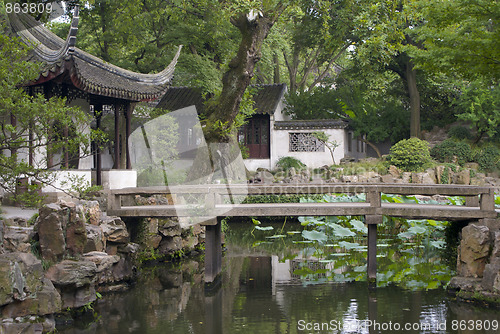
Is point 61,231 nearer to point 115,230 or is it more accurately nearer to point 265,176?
point 115,230

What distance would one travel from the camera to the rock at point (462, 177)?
21.8 metres

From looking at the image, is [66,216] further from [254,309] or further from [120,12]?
[120,12]

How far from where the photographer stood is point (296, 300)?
9.91 meters

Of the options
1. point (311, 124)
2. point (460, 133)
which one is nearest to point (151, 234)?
point (311, 124)

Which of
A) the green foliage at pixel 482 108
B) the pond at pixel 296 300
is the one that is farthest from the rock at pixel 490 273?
the green foliage at pixel 482 108

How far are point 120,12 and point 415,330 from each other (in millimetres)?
15117

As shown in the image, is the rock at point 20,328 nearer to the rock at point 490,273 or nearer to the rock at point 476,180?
the rock at point 490,273

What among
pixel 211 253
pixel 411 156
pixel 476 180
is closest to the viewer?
pixel 211 253

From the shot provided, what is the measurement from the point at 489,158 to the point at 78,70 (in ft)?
58.6

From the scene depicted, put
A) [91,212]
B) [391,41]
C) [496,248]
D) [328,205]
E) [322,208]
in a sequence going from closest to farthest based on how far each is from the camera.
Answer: [496,248] → [91,212] → [322,208] → [328,205] → [391,41]

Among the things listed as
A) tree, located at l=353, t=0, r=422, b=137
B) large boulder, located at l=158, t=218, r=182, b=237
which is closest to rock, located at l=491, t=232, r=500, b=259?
large boulder, located at l=158, t=218, r=182, b=237

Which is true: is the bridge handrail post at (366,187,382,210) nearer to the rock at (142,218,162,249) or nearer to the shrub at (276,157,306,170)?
the rock at (142,218,162,249)

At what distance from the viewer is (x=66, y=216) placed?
9406 mm

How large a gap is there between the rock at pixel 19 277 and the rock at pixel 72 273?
2.16 feet
